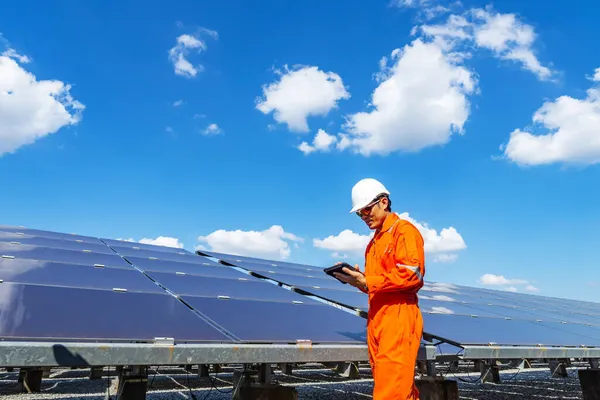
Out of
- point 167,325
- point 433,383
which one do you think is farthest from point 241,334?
point 433,383

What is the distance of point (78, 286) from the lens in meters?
4.74

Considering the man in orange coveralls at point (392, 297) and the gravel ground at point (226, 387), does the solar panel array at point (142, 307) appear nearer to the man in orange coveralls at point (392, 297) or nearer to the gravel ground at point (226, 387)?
the man in orange coveralls at point (392, 297)

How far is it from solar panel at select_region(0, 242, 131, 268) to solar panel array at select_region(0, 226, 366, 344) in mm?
20

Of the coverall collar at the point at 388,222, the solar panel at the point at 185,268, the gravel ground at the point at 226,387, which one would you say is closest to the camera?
the coverall collar at the point at 388,222

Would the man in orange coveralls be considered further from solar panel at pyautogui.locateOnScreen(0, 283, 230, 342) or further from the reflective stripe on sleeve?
solar panel at pyautogui.locateOnScreen(0, 283, 230, 342)

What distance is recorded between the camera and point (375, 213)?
4.61 meters

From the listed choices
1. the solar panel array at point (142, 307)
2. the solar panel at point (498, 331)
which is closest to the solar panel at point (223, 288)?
the solar panel array at point (142, 307)

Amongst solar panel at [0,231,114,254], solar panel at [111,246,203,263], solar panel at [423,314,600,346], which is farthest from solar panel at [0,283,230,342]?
solar panel at [111,246,203,263]

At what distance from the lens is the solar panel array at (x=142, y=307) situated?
3.48 meters

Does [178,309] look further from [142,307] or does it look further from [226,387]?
[226,387]

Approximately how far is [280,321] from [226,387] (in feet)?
31.3

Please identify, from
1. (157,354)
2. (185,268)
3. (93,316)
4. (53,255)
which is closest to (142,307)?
(93,316)

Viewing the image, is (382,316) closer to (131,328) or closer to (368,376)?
(131,328)

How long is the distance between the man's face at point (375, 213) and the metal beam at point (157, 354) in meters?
1.24
